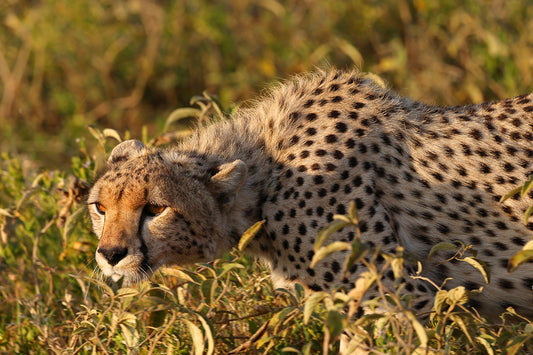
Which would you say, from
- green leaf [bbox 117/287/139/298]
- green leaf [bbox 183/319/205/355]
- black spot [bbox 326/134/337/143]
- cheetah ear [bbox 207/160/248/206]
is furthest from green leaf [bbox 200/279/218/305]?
black spot [bbox 326/134/337/143]

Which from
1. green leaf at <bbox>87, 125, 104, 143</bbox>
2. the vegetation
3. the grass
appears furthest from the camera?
the vegetation

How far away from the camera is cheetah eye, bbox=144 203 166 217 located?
3.11 metres

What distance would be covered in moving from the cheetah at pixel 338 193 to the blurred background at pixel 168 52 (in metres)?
3.12

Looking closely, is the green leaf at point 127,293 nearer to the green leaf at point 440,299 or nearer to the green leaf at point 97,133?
the green leaf at point 440,299

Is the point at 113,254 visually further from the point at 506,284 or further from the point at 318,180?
the point at 506,284

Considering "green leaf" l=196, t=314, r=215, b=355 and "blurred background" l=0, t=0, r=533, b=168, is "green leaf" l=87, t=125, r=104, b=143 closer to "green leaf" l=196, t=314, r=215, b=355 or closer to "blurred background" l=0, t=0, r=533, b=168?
"green leaf" l=196, t=314, r=215, b=355

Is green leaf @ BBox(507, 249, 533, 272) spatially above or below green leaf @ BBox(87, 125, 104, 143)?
below

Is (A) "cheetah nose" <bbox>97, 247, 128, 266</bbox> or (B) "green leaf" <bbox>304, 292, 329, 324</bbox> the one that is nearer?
(B) "green leaf" <bbox>304, 292, 329, 324</bbox>

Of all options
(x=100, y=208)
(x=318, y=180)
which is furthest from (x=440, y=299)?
(x=100, y=208)

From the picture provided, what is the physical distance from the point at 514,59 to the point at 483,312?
135 inches

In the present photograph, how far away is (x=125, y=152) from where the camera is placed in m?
3.46

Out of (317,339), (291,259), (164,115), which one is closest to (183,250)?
(291,259)

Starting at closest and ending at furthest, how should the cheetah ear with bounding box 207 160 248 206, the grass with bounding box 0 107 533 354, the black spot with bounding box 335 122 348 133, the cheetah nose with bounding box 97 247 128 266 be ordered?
the grass with bounding box 0 107 533 354
the cheetah nose with bounding box 97 247 128 266
the cheetah ear with bounding box 207 160 248 206
the black spot with bounding box 335 122 348 133

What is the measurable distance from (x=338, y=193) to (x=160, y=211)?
28.9 inches
